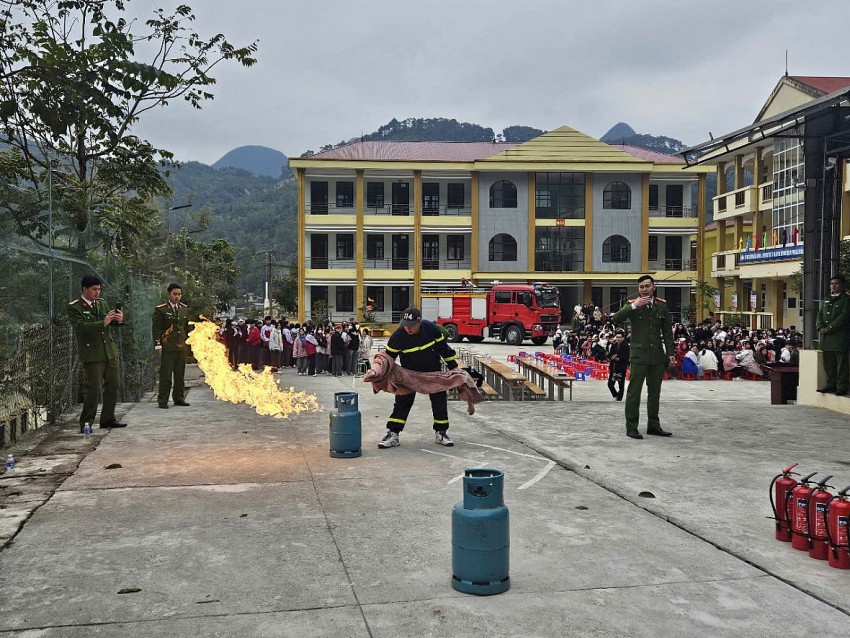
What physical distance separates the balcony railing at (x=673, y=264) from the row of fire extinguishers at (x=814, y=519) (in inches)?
1759

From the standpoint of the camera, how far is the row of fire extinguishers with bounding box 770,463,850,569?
16.4ft

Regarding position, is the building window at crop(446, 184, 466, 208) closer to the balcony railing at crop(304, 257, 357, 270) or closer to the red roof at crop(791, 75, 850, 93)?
the balcony railing at crop(304, 257, 357, 270)

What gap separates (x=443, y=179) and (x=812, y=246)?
34.8 metres

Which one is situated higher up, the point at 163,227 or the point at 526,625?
the point at 163,227

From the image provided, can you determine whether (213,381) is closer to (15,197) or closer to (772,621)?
(15,197)

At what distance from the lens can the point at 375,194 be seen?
47812 millimetres

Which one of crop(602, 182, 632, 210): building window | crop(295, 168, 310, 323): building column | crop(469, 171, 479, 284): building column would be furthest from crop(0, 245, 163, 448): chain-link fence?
crop(602, 182, 632, 210): building window

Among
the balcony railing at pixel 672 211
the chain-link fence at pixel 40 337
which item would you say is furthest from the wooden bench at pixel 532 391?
the balcony railing at pixel 672 211

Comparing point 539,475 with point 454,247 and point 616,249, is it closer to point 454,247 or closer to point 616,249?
point 454,247

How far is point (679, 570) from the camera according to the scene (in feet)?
16.3

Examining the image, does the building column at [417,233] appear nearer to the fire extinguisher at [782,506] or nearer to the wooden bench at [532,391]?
the wooden bench at [532,391]

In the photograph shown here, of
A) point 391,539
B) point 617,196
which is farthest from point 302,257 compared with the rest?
point 391,539

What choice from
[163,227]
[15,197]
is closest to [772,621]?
[15,197]

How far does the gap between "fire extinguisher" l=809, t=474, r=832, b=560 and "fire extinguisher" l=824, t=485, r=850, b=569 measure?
75 mm
